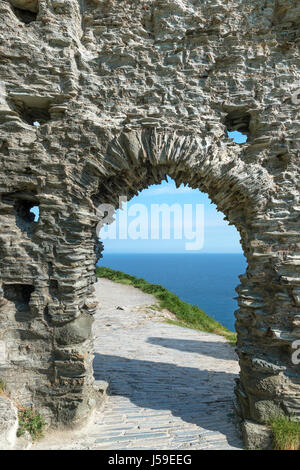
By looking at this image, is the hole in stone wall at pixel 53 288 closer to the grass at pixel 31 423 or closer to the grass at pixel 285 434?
the grass at pixel 31 423

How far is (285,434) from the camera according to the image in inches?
156

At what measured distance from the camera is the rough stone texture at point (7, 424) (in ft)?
12.8

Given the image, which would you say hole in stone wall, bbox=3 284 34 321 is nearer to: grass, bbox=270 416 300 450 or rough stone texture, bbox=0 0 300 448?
rough stone texture, bbox=0 0 300 448

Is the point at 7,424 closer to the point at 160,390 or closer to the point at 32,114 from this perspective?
the point at 160,390

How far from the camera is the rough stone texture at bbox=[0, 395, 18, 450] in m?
3.89

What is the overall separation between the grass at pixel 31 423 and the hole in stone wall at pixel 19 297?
4.76 ft

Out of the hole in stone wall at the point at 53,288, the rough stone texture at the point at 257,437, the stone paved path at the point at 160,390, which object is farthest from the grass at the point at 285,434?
the hole in stone wall at the point at 53,288

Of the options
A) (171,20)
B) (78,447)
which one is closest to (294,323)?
(78,447)

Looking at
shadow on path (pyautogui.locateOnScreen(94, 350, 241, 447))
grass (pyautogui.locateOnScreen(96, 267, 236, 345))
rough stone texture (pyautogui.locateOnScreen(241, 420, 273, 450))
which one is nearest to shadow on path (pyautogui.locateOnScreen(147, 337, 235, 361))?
→ grass (pyautogui.locateOnScreen(96, 267, 236, 345))

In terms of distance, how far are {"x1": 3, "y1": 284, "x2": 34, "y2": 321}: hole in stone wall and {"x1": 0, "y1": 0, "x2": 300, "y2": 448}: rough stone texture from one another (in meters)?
0.03

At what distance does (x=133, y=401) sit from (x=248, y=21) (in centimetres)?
695

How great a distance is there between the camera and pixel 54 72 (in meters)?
4.73

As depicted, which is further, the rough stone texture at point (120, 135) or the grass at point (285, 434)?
the rough stone texture at point (120, 135)

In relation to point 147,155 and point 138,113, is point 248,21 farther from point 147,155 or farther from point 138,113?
point 147,155
